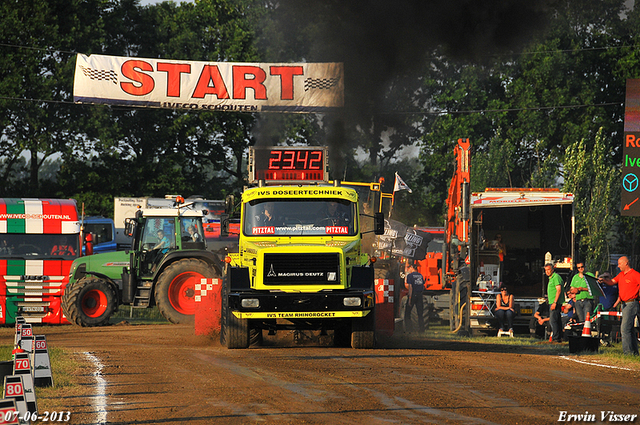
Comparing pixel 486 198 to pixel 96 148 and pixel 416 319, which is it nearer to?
pixel 416 319

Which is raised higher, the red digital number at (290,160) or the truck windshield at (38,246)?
the red digital number at (290,160)

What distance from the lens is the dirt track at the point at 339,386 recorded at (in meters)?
8.62

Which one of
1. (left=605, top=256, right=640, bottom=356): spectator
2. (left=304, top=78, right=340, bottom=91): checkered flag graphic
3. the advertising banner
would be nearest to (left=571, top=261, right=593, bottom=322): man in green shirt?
the advertising banner

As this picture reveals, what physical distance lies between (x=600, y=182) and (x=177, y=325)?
30.0 metres

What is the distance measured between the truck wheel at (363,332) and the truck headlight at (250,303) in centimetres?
179

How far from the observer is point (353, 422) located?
27.0ft

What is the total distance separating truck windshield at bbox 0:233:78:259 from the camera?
72.2 feet

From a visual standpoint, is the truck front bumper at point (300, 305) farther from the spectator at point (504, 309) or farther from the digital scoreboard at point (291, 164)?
the spectator at point (504, 309)

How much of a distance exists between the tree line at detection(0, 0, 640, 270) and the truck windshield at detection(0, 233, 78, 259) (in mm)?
10604

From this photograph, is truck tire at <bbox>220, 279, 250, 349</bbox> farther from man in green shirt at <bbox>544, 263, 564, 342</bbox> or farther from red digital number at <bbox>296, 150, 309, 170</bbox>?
man in green shirt at <bbox>544, 263, 564, 342</bbox>

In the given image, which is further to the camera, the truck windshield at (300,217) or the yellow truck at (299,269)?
the truck windshield at (300,217)

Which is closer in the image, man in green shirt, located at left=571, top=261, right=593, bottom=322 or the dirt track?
the dirt track
